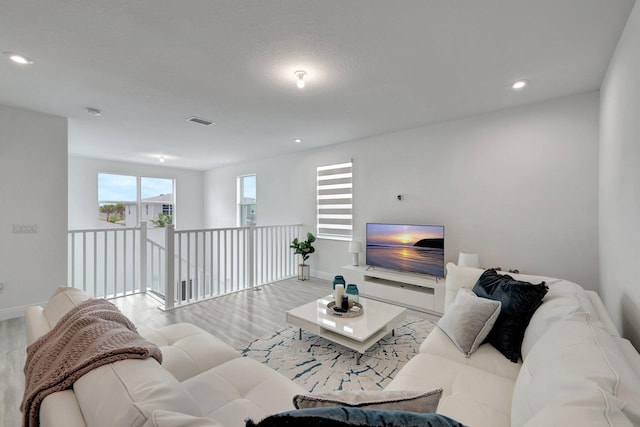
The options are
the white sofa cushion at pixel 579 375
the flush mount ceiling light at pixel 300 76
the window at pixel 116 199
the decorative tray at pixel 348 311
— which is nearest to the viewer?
the white sofa cushion at pixel 579 375

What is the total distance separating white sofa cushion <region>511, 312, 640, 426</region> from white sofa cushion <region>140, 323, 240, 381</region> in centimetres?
147

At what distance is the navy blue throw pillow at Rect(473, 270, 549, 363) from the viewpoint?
63.5 inches

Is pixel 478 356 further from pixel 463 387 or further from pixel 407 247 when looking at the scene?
pixel 407 247

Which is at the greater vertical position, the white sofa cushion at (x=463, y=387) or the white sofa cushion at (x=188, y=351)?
the white sofa cushion at (x=188, y=351)

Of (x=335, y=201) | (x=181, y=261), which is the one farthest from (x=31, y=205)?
(x=335, y=201)

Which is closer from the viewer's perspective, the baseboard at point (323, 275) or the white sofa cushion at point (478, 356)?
the white sofa cushion at point (478, 356)

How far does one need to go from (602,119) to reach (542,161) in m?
0.58

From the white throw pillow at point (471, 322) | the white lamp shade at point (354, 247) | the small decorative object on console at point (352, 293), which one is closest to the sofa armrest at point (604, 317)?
the white throw pillow at point (471, 322)

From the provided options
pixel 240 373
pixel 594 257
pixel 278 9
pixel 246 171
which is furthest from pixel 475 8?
pixel 246 171

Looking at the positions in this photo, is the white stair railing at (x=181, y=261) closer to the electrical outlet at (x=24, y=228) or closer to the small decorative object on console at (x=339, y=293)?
the electrical outlet at (x=24, y=228)

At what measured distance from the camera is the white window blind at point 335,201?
4684 millimetres

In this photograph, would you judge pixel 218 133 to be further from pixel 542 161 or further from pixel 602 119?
pixel 602 119

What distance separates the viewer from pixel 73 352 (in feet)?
2.94

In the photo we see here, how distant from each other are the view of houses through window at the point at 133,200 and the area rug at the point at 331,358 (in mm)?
5429
